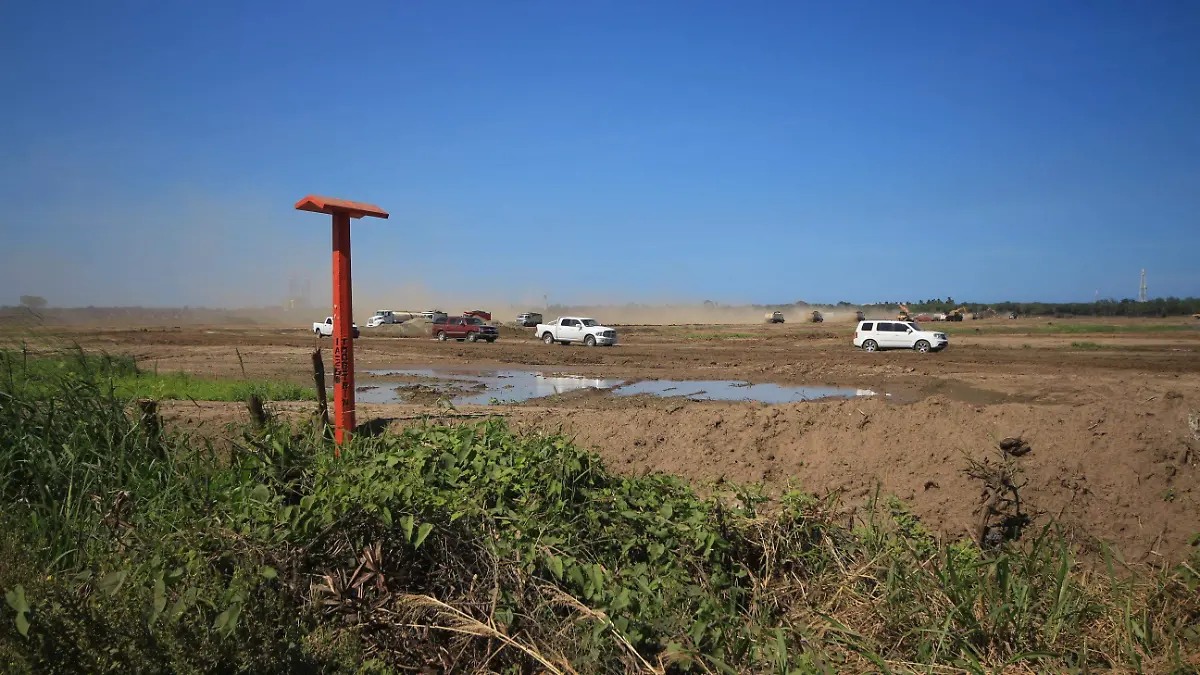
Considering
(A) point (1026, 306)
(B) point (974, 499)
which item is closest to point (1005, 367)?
(B) point (974, 499)

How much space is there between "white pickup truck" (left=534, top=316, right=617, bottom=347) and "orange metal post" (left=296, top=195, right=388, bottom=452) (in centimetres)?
3177

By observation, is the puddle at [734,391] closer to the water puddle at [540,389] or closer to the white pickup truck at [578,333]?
the water puddle at [540,389]

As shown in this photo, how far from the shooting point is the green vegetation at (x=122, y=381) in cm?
747

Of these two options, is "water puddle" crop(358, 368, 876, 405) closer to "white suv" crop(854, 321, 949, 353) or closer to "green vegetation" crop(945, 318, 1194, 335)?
"white suv" crop(854, 321, 949, 353)

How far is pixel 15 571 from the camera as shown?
12.2 ft

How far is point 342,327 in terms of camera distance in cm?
734

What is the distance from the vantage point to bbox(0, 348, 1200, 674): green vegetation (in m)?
3.71

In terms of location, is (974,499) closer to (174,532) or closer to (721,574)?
(721,574)

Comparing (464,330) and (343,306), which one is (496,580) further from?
(464,330)

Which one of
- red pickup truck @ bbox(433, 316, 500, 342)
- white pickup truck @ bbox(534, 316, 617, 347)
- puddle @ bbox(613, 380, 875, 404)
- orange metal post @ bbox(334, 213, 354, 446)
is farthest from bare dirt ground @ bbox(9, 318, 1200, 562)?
red pickup truck @ bbox(433, 316, 500, 342)

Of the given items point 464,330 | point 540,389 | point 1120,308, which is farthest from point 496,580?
point 1120,308

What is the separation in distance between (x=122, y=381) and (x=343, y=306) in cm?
738

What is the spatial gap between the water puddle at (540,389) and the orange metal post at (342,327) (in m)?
8.15

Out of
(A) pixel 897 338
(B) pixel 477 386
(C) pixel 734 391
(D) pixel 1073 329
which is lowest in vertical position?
(C) pixel 734 391
